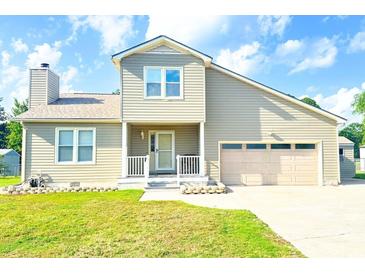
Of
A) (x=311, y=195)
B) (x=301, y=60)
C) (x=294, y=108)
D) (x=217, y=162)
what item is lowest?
(x=311, y=195)

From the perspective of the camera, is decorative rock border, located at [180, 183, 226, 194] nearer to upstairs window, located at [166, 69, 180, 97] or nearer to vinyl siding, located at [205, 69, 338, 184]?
vinyl siding, located at [205, 69, 338, 184]

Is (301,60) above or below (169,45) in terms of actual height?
above

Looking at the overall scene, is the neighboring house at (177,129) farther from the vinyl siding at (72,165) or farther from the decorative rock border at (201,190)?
the decorative rock border at (201,190)

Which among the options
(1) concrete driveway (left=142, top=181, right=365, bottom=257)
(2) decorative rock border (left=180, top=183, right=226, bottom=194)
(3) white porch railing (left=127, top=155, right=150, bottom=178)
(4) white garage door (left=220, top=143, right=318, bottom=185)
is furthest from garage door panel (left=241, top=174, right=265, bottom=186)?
(3) white porch railing (left=127, top=155, right=150, bottom=178)

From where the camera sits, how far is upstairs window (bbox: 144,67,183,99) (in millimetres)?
11109

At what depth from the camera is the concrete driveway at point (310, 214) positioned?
13.4 feet

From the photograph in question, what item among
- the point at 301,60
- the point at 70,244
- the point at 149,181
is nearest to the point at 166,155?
the point at 149,181

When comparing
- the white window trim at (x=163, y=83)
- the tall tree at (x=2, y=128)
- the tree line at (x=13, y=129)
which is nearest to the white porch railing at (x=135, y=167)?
the white window trim at (x=163, y=83)

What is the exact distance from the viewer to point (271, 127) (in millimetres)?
11891
